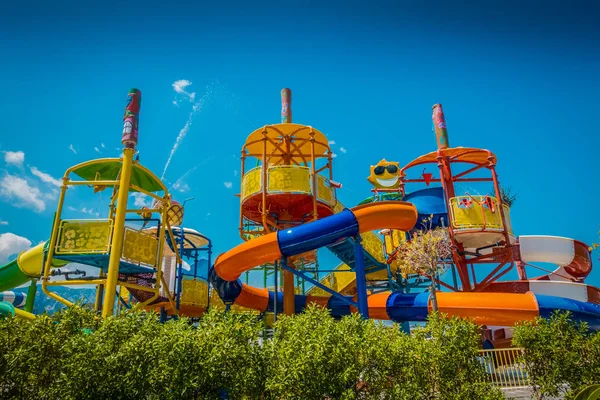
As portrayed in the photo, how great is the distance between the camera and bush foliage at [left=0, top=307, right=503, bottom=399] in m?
5.97

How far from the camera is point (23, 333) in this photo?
250 inches

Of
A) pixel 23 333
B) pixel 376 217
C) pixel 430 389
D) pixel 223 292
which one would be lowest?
pixel 430 389

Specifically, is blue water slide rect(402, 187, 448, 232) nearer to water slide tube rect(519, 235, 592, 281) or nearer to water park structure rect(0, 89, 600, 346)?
water park structure rect(0, 89, 600, 346)

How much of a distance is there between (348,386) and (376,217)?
633cm

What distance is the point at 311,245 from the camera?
492 inches

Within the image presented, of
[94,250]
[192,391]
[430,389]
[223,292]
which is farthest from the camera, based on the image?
[223,292]

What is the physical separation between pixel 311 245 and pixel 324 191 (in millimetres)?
3473

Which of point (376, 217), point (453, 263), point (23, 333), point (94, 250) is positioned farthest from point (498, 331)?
point (23, 333)

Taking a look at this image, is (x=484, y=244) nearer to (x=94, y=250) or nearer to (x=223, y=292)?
(x=223, y=292)

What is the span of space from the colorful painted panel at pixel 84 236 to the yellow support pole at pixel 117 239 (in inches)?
14.6

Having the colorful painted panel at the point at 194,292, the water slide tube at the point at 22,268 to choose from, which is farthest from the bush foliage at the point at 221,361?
the water slide tube at the point at 22,268

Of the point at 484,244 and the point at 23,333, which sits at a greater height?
the point at 484,244

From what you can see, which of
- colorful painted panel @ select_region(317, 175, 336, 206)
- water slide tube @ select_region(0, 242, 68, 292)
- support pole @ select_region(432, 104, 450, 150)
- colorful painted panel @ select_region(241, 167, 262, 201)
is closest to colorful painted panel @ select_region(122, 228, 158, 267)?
colorful painted panel @ select_region(241, 167, 262, 201)

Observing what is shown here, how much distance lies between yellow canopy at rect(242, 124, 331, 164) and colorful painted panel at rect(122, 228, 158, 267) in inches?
222
